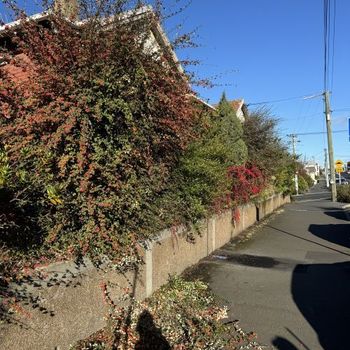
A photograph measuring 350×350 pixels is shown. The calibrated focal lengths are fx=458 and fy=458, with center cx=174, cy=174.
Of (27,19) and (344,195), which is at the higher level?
(27,19)

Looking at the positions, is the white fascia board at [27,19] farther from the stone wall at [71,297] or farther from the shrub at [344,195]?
the shrub at [344,195]

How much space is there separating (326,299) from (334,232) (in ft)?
29.0

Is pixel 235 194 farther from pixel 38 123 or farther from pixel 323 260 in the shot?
pixel 38 123

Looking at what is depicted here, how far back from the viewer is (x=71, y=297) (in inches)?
195

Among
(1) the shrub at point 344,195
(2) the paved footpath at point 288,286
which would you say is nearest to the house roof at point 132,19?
(2) the paved footpath at point 288,286

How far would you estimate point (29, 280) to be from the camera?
4.47m

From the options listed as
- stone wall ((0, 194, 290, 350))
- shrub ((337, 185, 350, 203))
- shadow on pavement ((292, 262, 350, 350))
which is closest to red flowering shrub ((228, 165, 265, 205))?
shadow on pavement ((292, 262, 350, 350))

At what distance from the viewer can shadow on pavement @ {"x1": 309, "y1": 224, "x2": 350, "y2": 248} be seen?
1372 centimetres

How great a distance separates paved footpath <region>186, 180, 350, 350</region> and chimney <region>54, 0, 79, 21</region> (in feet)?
15.7

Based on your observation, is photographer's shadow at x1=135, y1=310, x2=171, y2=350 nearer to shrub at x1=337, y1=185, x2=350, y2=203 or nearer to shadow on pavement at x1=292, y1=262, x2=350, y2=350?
shadow on pavement at x1=292, y1=262, x2=350, y2=350

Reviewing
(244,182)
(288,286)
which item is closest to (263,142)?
(244,182)

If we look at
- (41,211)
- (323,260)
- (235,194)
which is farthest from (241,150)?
(41,211)

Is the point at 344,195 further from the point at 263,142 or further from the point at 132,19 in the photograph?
the point at 132,19

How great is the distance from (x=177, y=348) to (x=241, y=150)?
Result: 1167 centimetres
